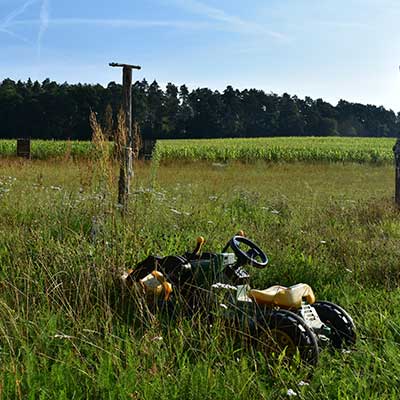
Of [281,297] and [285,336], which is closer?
[285,336]

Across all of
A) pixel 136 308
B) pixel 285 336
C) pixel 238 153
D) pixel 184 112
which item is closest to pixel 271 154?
pixel 238 153

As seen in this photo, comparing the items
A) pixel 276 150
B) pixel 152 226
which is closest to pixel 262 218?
pixel 152 226

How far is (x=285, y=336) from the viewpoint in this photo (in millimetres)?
3002

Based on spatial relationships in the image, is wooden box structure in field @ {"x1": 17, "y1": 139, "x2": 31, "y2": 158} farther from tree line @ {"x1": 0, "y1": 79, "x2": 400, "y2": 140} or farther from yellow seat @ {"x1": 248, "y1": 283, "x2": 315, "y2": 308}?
yellow seat @ {"x1": 248, "y1": 283, "x2": 315, "y2": 308}

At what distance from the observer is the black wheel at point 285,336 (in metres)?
2.92

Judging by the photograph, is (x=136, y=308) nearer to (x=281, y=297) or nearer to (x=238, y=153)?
(x=281, y=297)

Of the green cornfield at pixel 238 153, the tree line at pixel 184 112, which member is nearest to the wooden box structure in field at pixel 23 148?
the green cornfield at pixel 238 153

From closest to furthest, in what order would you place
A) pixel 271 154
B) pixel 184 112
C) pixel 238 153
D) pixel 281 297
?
1. pixel 281 297
2. pixel 238 153
3. pixel 271 154
4. pixel 184 112

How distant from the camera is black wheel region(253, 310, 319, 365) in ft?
9.57

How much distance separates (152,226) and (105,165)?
164 centimetres

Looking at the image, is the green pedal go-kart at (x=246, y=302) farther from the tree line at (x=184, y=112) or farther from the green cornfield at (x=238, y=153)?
the tree line at (x=184, y=112)

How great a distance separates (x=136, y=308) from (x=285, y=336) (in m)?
1.06

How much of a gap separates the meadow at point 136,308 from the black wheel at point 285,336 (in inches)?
4.1

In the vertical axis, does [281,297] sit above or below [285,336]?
above
